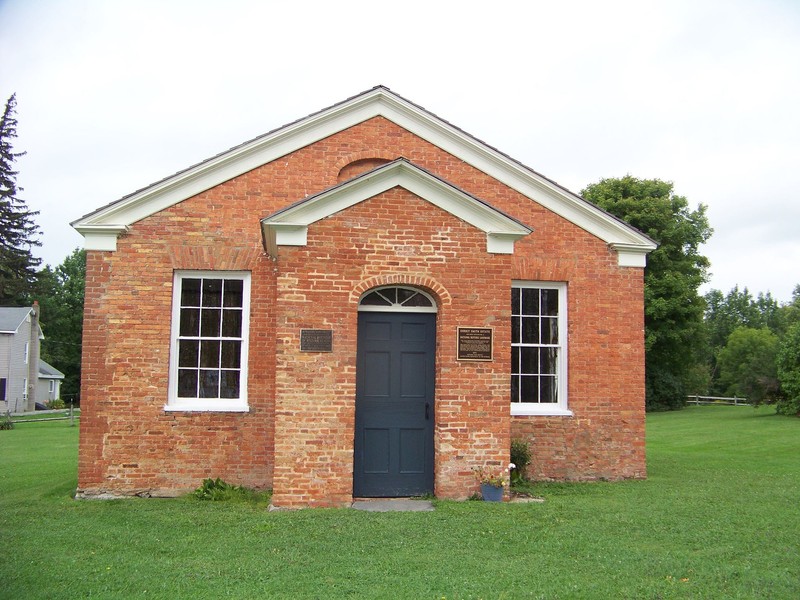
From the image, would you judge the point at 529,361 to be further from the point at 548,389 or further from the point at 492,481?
the point at 492,481

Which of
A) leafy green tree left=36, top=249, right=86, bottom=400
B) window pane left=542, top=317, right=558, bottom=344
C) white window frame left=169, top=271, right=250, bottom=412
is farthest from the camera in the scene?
leafy green tree left=36, top=249, right=86, bottom=400

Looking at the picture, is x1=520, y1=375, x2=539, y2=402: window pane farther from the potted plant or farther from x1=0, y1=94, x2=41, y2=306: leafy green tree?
x1=0, y1=94, x2=41, y2=306: leafy green tree

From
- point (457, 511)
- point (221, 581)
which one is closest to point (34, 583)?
point (221, 581)

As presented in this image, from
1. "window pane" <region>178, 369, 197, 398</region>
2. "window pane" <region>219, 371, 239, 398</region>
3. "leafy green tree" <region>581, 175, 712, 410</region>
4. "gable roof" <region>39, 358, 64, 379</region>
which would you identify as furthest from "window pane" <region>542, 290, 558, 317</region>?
"gable roof" <region>39, 358, 64, 379</region>

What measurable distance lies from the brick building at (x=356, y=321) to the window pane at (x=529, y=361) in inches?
0.9

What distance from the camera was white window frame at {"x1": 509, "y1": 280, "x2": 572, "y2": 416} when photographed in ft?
39.3

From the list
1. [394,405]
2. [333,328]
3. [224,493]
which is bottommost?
[224,493]

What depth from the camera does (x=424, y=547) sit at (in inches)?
280

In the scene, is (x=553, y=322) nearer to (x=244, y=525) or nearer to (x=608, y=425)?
A: (x=608, y=425)

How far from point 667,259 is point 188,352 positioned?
101 ft

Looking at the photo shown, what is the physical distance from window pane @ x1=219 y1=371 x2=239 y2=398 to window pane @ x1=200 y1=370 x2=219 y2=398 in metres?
0.09

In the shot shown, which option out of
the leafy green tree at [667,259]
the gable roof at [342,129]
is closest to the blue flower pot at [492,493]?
the gable roof at [342,129]

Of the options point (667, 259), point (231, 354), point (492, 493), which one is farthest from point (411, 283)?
point (667, 259)

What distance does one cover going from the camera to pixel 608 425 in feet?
39.6
